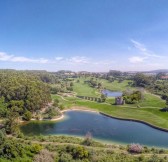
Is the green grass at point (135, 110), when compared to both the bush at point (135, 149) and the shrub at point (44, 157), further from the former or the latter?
the shrub at point (44, 157)

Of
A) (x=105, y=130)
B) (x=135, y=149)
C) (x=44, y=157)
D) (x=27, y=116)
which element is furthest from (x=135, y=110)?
(x=44, y=157)

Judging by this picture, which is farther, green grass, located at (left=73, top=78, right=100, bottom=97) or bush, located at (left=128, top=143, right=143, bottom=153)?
green grass, located at (left=73, top=78, right=100, bottom=97)

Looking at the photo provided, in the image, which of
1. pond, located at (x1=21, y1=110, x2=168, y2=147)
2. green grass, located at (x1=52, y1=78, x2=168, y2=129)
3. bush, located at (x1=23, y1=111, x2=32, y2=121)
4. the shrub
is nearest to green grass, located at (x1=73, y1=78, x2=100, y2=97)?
green grass, located at (x1=52, y1=78, x2=168, y2=129)

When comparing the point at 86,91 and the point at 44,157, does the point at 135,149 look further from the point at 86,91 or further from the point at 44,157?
the point at 86,91

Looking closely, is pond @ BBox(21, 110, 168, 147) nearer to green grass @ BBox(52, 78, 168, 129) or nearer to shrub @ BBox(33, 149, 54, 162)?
green grass @ BBox(52, 78, 168, 129)

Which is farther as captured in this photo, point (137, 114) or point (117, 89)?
point (117, 89)

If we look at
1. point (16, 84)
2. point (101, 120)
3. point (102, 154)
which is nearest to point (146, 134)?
point (101, 120)

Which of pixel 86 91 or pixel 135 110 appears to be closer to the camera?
pixel 135 110

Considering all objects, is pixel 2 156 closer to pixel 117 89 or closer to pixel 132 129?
pixel 132 129
